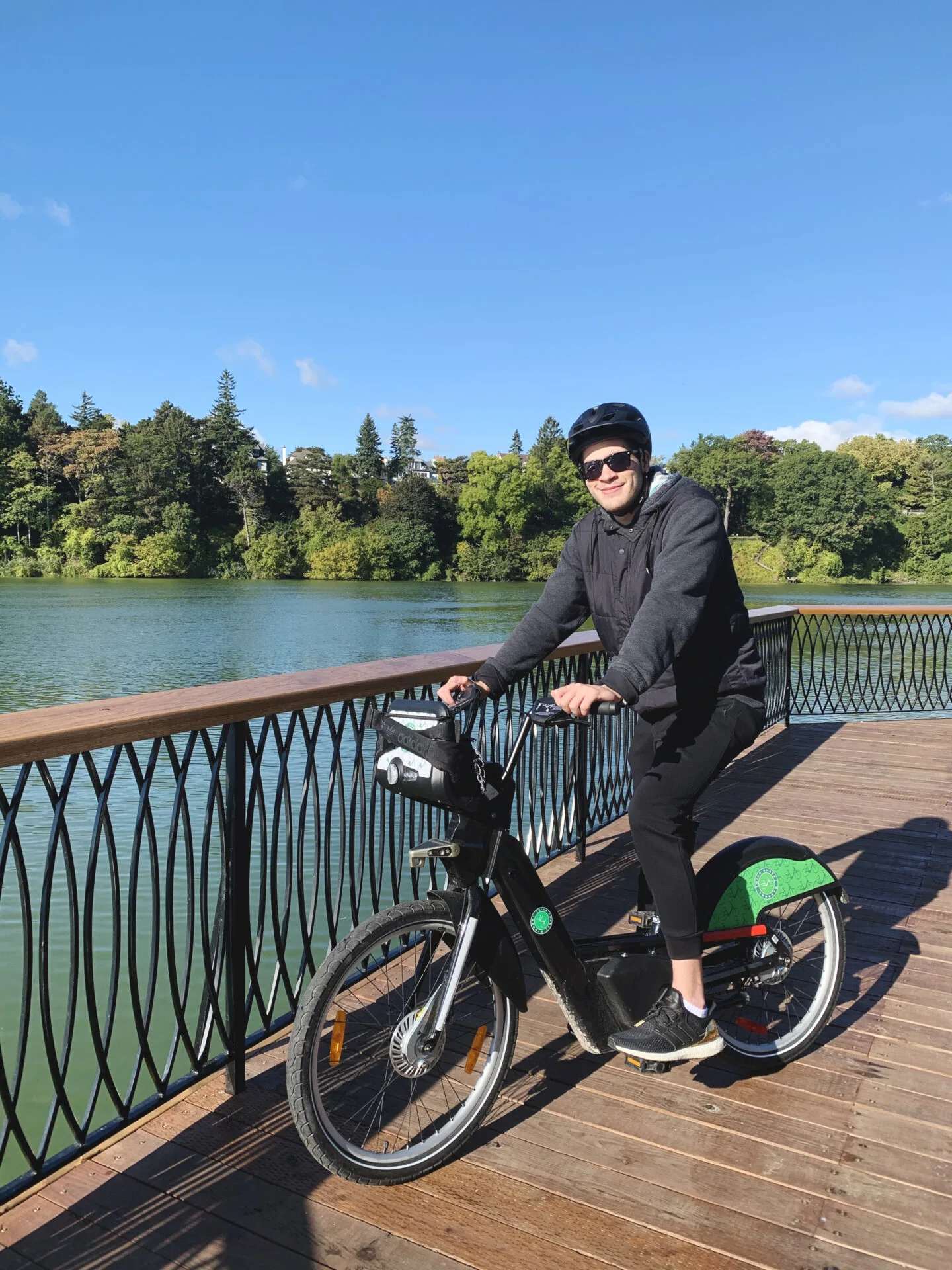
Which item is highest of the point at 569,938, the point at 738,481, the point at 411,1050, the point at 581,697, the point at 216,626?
the point at 738,481

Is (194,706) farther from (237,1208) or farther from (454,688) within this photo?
(237,1208)

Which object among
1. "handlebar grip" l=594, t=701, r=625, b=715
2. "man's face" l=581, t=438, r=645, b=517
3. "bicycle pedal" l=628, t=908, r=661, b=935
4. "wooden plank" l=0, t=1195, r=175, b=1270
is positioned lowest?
"wooden plank" l=0, t=1195, r=175, b=1270

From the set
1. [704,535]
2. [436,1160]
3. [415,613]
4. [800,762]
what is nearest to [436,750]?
[704,535]

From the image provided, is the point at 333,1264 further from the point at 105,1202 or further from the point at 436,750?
the point at 436,750

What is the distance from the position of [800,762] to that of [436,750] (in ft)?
15.8

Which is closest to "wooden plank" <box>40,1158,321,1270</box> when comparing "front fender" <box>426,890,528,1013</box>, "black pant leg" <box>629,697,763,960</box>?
"front fender" <box>426,890,528,1013</box>

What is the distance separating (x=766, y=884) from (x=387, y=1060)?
973 mm

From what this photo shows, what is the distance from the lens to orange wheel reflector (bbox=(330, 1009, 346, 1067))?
1.81 metres

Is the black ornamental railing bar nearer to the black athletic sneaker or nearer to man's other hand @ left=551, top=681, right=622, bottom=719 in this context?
man's other hand @ left=551, top=681, right=622, bottom=719

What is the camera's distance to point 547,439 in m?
94.7

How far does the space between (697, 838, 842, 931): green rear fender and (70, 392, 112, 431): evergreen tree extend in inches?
3168

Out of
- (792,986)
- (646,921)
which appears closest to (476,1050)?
(646,921)

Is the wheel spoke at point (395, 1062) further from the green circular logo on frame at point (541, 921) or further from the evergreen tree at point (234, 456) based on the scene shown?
the evergreen tree at point (234, 456)

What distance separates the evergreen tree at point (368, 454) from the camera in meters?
86.3
